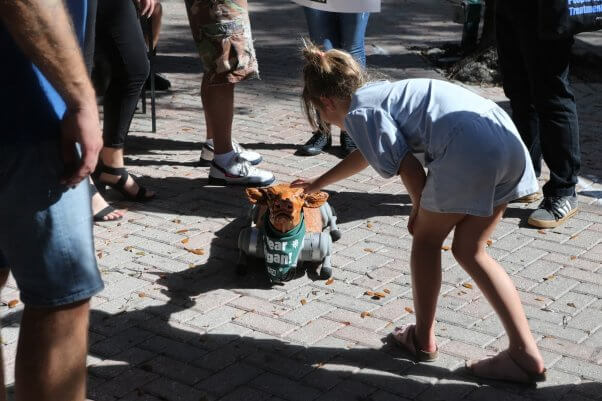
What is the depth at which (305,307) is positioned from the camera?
174 inches

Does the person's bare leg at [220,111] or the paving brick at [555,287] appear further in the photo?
the person's bare leg at [220,111]

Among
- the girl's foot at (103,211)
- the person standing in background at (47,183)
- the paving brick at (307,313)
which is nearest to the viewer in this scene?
the person standing in background at (47,183)

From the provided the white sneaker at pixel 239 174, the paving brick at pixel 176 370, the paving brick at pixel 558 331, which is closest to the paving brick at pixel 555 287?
the paving brick at pixel 558 331

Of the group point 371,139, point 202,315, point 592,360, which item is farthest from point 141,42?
point 592,360

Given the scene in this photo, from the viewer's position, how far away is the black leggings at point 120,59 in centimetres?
534

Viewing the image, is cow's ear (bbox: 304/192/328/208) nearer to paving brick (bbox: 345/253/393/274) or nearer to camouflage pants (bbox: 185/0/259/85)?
paving brick (bbox: 345/253/393/274)

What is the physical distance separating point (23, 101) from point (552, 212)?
3688 millimetres

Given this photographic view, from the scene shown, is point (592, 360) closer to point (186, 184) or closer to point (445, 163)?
point (445, 163)

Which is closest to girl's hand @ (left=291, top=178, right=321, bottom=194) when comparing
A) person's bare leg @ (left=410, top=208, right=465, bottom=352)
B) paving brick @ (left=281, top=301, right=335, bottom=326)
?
person's bare leg @ (left=410, top=208, right=465, bottom=352)

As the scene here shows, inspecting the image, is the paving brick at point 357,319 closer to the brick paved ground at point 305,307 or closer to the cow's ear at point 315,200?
the brick paved ground at point 305,307

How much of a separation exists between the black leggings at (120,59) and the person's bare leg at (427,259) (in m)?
2.36

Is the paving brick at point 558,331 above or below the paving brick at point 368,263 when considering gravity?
below

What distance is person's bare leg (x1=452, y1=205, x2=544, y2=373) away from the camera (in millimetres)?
3705

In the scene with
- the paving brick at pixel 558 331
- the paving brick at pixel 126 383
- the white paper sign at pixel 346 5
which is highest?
the white paper sign at pixel 346 5
